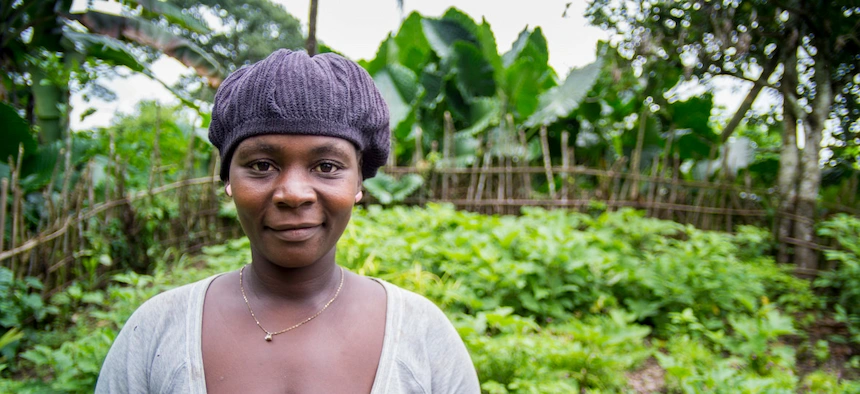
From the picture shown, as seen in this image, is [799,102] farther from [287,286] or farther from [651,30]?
[287,286]

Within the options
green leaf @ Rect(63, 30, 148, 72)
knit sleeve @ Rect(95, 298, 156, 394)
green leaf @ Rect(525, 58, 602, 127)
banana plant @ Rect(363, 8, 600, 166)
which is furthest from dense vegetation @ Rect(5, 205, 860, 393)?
banana plant @ Rect(363, 8, 600, 166)

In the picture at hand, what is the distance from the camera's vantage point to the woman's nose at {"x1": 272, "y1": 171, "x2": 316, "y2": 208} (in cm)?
111

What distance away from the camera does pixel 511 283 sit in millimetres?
3764

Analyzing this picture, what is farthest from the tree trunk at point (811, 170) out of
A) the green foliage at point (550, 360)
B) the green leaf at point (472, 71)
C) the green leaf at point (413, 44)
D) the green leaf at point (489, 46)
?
the green leaf at point (413, 44)

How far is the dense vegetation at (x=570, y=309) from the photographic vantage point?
9.09 ft

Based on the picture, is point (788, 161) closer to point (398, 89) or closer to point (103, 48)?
point (398, 89)

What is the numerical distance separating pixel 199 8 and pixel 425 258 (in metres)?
22.2

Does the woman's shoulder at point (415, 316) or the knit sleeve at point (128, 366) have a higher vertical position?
the woman's shoulder at point (415, 316)

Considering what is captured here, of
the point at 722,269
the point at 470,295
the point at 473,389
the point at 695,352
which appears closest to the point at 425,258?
the point at 470,295

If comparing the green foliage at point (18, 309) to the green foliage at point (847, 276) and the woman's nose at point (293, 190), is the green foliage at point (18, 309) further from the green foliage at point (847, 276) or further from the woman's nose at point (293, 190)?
the green foliage at point (847, 276)

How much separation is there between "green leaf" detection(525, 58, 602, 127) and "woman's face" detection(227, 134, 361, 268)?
7.58 m

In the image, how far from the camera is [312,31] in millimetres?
2855

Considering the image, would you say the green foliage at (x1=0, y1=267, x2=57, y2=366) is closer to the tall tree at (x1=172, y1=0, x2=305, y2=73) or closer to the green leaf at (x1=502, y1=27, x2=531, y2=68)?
the green leaf at (x1=502, y1=27, x2=531, y2=68)

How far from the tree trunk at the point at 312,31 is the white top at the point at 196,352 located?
5.48ft
